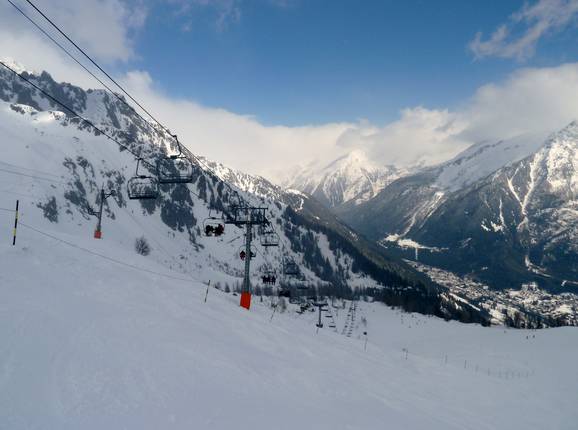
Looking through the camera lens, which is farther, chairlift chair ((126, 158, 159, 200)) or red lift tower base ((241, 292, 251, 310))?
red lift tower base ((241, 292, 251, 310))

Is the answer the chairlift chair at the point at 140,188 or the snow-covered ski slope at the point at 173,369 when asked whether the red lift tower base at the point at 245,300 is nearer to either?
the snow-covered ski slope at the point at 173,369

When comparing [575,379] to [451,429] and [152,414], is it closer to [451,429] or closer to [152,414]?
[451,429]

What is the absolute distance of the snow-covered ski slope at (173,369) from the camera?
930cm

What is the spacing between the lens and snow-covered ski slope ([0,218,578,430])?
30.5 ft

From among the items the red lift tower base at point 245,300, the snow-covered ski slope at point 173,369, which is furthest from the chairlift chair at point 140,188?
the red lift tower base at point 245,300

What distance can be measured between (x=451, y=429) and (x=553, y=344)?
58.6 m

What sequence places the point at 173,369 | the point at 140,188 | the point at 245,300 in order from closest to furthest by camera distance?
1. the point at 173,369
2. the point at 245,300
3. the point at 140,188

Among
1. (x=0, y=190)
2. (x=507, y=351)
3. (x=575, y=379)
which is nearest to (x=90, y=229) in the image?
(x=0, y=190)

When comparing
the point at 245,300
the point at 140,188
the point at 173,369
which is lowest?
the point at 245,300

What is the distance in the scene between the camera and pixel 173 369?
40.2 feet

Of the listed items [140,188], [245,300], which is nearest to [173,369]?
[245,300]

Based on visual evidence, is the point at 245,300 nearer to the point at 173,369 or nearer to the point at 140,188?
the point at 140,188

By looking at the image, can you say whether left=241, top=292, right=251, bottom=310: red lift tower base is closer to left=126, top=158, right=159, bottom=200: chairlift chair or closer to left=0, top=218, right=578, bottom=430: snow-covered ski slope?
left=0, top=218, right=578, bottom=430: snow-covered ski slope

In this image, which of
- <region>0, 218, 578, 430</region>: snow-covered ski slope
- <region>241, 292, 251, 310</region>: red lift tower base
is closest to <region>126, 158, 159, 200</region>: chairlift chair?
<region>0, 218, 578, 430</region>: snow-covered ski slope
